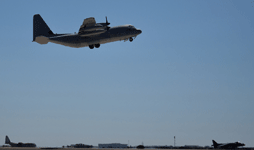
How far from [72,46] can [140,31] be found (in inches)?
784

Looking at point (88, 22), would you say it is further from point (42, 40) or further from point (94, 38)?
point (42, 40)

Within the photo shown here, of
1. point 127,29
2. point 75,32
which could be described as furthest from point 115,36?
point 75,32

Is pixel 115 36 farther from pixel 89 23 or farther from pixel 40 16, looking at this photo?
pixel 40 16

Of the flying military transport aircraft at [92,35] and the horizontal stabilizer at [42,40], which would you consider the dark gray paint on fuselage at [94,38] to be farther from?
the horizontal stabilizer at [42,40]

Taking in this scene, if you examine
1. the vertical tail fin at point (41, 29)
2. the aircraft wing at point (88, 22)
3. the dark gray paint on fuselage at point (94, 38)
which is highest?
the vertical tail fin at point (41, 29)

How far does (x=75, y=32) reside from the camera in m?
77.2

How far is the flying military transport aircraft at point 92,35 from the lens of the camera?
244ft

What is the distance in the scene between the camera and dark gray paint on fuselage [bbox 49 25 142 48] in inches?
2990

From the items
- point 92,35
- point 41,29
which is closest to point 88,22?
point 92,35

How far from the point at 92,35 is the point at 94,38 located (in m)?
1.05

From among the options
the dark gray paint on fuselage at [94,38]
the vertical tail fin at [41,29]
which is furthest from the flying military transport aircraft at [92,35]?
the vertical tail fin at [41,29]

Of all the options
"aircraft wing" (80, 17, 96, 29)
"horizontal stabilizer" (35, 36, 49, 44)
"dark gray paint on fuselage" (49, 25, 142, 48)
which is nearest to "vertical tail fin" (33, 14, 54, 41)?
"horizontal stabilizer" (35, 36, 49, 44)

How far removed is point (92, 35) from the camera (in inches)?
3000

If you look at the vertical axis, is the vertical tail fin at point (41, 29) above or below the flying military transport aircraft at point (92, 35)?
above
